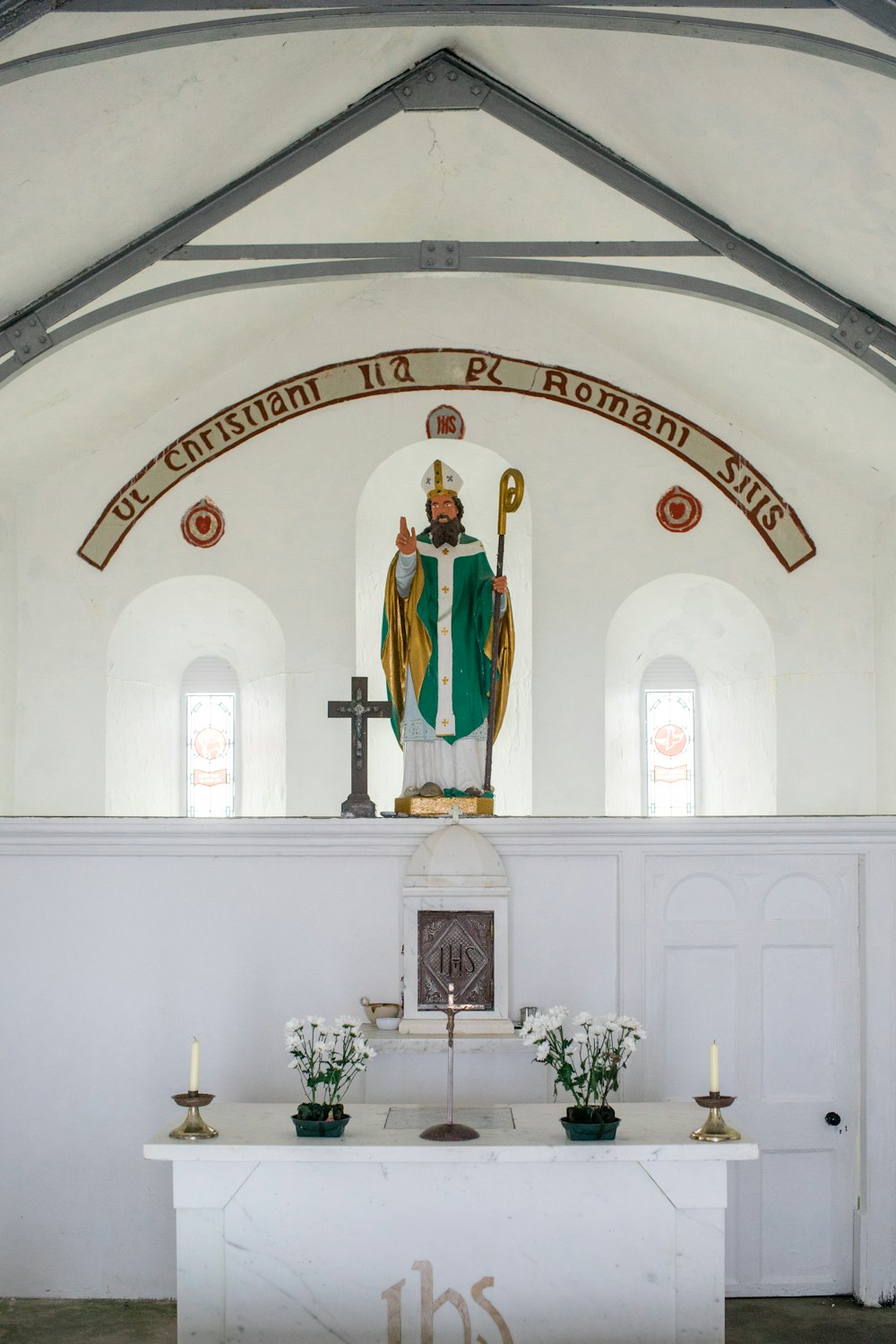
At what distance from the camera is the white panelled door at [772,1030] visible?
6516 mm

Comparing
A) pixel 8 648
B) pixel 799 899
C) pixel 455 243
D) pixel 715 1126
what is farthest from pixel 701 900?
pixel 8 648

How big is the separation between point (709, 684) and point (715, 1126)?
515 cm

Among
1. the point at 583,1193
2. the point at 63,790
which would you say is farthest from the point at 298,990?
the point at 63,790

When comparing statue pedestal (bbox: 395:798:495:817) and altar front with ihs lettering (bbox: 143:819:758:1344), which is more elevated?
statue pedestal (bbox: 395:798:495:817)

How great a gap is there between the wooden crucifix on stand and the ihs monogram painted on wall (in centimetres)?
218

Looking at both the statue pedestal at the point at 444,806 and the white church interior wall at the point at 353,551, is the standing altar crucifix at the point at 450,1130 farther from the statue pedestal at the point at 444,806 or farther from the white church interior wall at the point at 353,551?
the white church interior wall at the point at 353,551

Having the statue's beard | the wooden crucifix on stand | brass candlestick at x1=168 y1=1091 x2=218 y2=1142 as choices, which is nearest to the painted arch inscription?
the statue's beard

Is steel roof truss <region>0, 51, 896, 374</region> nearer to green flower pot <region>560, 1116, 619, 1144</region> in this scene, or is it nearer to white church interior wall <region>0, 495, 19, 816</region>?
white church interior wall <region>0, 495, 19, 816</region>

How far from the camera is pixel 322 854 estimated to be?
6559mm

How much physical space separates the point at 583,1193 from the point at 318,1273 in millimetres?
993

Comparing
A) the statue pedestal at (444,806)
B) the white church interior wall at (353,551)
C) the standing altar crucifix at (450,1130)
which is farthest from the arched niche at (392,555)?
the standing altar crucifix at (450,1130)

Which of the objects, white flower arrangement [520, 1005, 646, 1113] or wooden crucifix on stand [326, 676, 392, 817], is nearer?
white flower arrangement [520, 1005, 646, 1113]

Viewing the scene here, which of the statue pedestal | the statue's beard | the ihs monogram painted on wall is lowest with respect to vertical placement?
the ihs monogram painted on wall

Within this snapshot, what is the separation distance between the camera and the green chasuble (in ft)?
23.7
